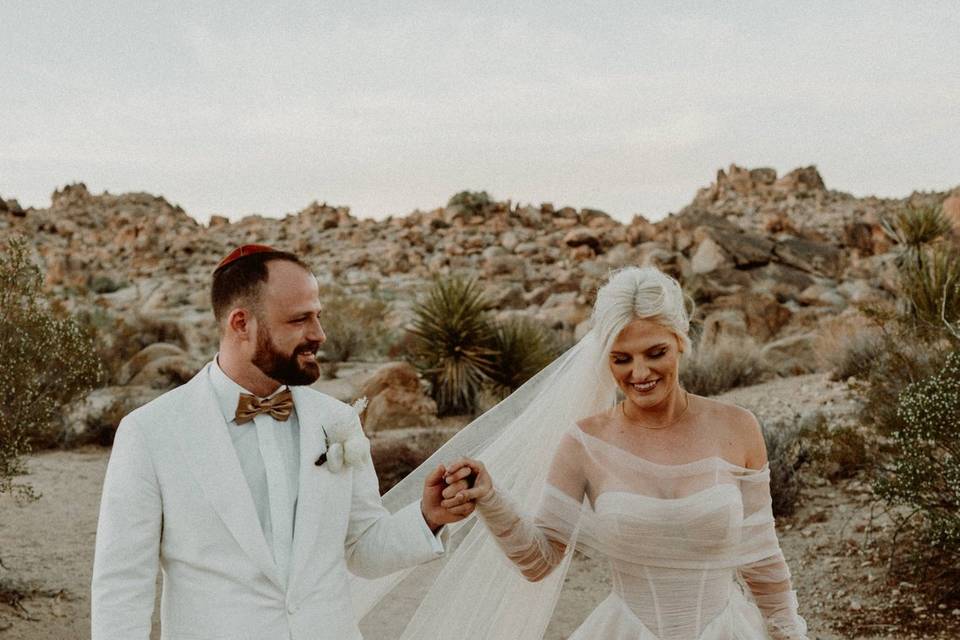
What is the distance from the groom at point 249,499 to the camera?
8.71ft

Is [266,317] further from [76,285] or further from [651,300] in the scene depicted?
[76,285]

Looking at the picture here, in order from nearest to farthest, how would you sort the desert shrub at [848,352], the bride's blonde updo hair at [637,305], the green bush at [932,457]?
1. the bride's blonde updo hair at [637,305]
2. the green bush at [932,457]
3. the desert shrub at [848,352]

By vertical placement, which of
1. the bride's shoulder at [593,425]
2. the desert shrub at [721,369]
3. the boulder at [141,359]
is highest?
the bride's shoulder at [593,425]

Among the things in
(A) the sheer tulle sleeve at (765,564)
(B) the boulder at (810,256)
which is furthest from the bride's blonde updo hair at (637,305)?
(B) the boulder at (810,256)

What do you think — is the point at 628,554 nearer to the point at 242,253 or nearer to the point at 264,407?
A: the point at 264,407

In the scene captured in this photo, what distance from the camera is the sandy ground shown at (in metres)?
7.13

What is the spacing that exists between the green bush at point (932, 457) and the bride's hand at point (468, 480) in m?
4.85

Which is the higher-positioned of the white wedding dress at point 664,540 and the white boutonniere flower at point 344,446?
the white boutonniere flower at point 344,446

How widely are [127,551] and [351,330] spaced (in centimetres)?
1684

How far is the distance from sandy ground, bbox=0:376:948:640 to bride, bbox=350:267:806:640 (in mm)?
3639

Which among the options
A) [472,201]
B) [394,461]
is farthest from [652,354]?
[472,201]

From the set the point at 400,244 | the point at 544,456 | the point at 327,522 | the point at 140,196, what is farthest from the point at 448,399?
the point at 140,196

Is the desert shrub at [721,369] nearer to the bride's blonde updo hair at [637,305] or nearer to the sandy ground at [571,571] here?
the sandy ground at [571,571]

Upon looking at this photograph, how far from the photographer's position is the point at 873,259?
31.1 metres
